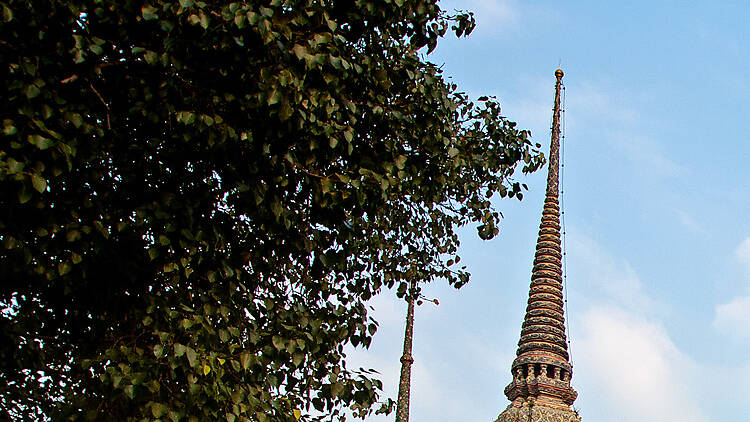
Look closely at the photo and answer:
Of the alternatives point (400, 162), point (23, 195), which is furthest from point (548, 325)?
point (23, 195)

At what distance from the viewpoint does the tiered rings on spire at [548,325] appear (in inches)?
1051

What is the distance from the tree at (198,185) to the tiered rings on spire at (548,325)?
17.4m

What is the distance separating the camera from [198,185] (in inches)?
354

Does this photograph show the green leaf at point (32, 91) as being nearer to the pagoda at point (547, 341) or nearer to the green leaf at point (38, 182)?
the green leaf at point (38, 182)

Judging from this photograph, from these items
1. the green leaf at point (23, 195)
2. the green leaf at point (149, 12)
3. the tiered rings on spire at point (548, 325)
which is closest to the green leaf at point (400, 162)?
the green leaf at point (149, 12)

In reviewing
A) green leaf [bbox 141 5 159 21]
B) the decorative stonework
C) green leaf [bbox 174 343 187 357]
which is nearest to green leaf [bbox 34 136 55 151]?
green leaf [bbox 141 5 159 21]

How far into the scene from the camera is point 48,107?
7961 millimetres

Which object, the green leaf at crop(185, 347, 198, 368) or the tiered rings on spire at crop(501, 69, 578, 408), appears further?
the tiered rings on spire at crop(501, 69, 578, 408)

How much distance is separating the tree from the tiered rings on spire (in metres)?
17.4

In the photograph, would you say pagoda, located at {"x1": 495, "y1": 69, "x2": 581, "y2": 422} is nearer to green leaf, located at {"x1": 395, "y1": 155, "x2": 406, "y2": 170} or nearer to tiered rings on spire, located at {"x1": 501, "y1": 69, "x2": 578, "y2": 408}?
tiered rings on spire, located at {"x1": 501, "y1": 69, "x2": 578, "y2": 408}

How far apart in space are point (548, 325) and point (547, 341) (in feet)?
2.07

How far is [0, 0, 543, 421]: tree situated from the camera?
26.7 ft

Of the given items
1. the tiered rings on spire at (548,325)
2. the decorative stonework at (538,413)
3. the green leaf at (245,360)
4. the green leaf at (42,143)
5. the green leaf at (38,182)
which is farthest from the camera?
the tiered rings on spire at (548,325)

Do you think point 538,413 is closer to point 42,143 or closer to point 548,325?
point 548,325
